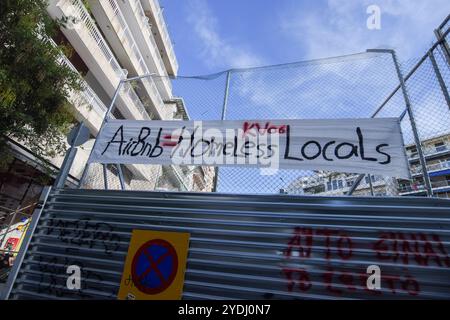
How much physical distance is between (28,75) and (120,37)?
13.8 meters

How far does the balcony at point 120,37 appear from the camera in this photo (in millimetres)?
15380

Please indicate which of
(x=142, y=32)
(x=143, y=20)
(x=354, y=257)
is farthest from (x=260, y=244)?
(x=143, y=20)

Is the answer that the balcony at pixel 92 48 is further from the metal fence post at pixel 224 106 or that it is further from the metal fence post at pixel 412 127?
the metal fence post at pixel 412 127

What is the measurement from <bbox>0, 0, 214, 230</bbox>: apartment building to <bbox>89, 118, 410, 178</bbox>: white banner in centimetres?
94

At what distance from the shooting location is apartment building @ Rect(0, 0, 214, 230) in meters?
7.00

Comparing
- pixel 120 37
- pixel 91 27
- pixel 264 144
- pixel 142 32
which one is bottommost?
pixel 264 144

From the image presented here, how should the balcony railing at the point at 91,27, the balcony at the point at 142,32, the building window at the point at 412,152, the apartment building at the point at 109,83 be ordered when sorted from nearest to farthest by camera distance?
the building window at the point at 412,152 < the apartment building at the point at 109,83 < the balcony railing at the point at 91,27 < the balcony at the point at 142,32

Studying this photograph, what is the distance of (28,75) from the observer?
5.04 metres

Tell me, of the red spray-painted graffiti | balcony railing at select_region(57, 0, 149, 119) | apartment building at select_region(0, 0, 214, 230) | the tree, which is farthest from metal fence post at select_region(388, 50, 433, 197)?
balcony railing at select_region(57, 0, 149, 119)

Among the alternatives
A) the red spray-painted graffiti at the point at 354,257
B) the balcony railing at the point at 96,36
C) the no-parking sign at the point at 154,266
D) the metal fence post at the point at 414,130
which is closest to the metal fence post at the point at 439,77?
the metal fence post at the point at 414,130

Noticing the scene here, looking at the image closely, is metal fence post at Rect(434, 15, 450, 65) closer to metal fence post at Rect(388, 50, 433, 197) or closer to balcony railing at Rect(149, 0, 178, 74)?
metal fence post at Rect(388, 50, 433, 197)

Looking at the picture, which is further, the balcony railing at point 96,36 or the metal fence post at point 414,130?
the balcony railing at point 96,36

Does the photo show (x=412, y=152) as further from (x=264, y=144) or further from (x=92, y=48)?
(x=92, y=48)

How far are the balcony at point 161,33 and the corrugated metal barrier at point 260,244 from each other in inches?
913
